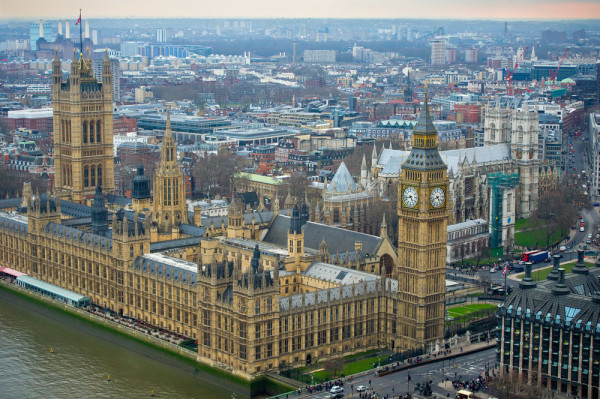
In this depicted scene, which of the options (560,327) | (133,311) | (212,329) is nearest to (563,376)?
(560,327)

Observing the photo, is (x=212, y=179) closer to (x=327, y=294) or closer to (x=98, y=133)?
(x=98, y=133)

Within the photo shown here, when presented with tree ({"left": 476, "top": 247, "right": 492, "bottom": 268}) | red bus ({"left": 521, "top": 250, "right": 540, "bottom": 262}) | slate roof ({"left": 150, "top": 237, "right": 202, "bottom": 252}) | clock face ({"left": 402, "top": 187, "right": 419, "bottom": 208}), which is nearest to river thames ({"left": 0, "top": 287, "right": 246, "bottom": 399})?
slate roof ({"left": 150, "top": 237, "right": 202, "bottom": 252})

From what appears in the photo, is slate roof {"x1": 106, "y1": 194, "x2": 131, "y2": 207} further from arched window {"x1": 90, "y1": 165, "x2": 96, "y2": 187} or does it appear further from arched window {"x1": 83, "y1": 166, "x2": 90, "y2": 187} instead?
arched window {"x1": 83, "y1": 166, "x2": 90, "y2": 187}

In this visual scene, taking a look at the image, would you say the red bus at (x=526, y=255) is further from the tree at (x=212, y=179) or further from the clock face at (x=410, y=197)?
the tree at (x=212, y=179)

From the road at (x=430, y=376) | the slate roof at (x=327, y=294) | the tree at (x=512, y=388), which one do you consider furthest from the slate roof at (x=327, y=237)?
the tree at (x=512, y=388)

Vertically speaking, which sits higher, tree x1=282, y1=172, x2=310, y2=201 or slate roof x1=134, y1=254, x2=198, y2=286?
slate roof x1=134, y1=254, x2=198, y2=286
